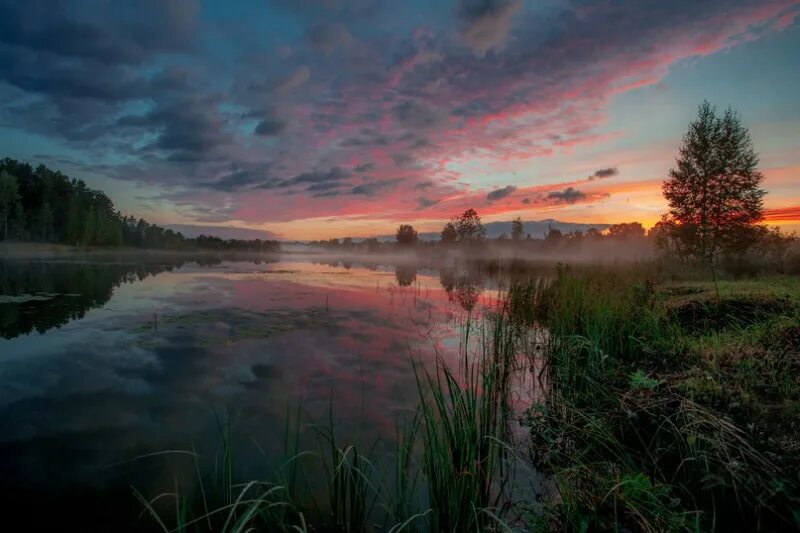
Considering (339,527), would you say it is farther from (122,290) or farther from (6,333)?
(122,290)

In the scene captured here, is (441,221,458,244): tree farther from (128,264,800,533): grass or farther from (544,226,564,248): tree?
(128,264,800,533): grass

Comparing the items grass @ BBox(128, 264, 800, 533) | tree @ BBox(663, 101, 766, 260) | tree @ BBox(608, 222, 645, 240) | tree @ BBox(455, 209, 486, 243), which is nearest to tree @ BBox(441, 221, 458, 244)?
tree @ BBox(455, 209, 486, 243)

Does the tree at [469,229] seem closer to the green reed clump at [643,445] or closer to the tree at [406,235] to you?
the tree at [406,235]

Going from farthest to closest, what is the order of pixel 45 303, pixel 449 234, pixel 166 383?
pixel 449 234
pixel 45 303
pixel 166 383

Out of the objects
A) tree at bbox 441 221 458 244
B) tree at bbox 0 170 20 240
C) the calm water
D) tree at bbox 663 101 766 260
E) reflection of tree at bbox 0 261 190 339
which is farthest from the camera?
tree at bbox 441 221 458 244

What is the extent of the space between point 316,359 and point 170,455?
4.14m

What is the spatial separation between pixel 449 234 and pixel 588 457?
97752mm

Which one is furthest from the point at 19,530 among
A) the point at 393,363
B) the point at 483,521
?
the point at 393,363

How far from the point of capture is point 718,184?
2578cm

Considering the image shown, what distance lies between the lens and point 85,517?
3906mm

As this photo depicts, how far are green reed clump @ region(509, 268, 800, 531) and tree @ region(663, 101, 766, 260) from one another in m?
22.2

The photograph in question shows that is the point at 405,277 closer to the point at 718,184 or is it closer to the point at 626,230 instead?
the point at 718,184

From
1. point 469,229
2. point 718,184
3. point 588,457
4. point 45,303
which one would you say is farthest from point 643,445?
point 469,229

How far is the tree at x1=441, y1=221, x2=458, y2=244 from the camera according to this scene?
98250 millimetres
